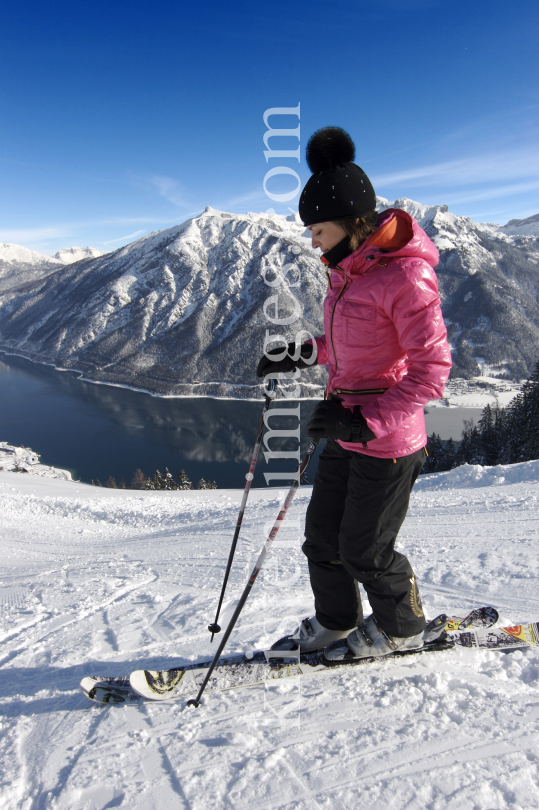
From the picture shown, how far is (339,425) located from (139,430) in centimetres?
7717

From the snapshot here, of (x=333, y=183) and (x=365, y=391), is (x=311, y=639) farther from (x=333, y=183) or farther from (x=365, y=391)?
(x=333, y=183)

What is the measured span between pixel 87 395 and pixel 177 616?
111 m

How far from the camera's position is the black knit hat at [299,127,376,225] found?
70.1 inches

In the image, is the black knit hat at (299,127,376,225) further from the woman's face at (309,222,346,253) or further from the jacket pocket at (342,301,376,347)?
the jacket pocket at (342,301,376,347)

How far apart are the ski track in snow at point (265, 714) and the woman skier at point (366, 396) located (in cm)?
33

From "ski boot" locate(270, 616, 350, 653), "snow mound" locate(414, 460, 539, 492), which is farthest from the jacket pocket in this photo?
"snow mound" locate(414, 460, 539, 492)

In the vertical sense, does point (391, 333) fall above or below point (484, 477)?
above

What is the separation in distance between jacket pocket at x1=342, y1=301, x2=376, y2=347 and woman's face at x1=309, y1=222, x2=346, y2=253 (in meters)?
0.30

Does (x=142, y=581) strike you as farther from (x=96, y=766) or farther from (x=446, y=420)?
(x=446, y=420)

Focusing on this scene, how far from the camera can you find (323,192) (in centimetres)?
181

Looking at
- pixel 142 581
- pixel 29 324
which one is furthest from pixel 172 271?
pixel 142 581

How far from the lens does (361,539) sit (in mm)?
1876

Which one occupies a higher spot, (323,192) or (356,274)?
(323,192)

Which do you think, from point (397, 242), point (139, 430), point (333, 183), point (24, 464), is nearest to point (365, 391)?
point (397, 242)
